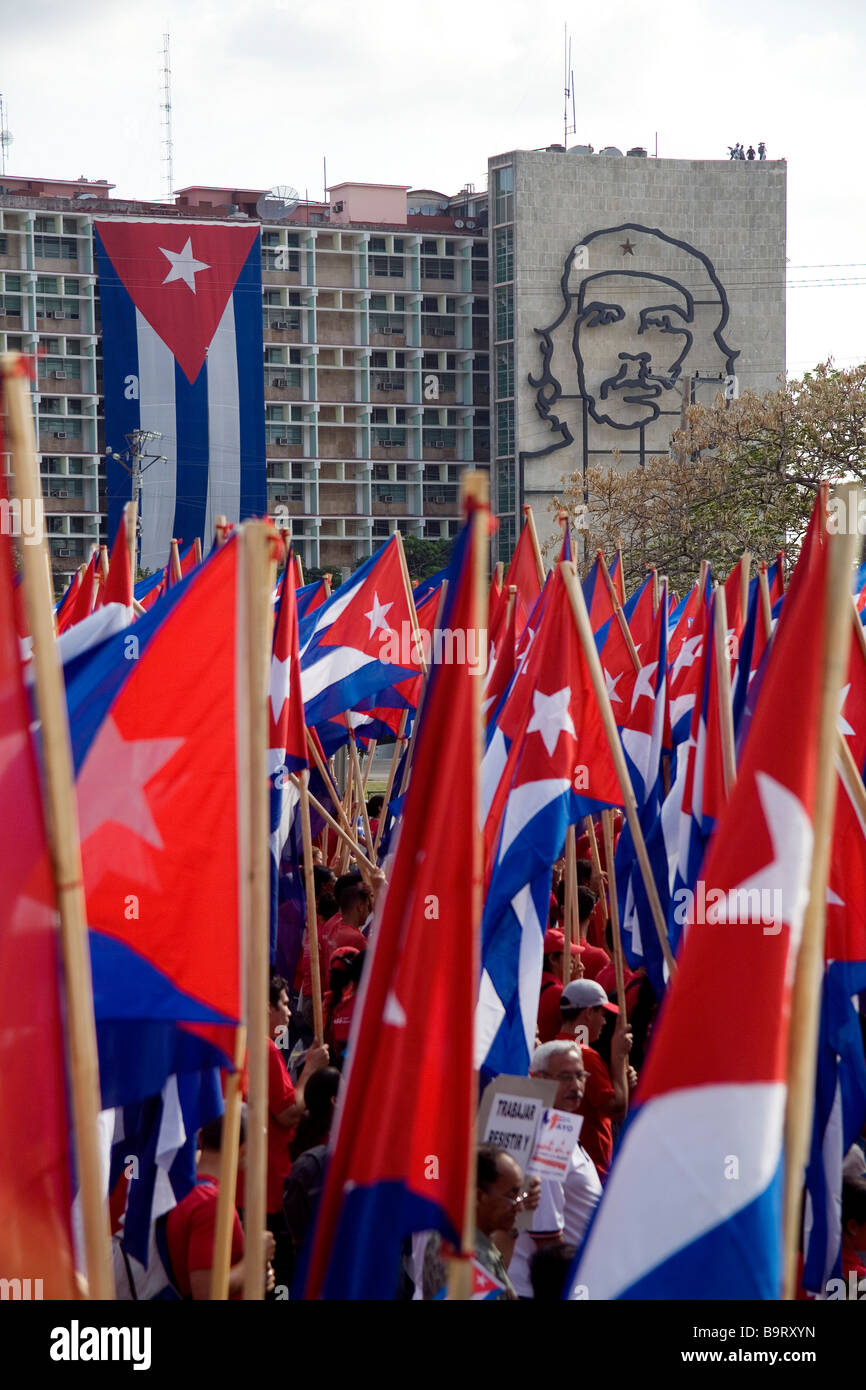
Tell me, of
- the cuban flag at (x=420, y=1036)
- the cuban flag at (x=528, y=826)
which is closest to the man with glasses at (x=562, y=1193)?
the cuban flag at (x=528, y=826)

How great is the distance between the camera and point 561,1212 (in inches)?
222

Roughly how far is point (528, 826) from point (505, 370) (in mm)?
71491

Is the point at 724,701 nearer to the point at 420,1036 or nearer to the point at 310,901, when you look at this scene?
the point at 310,901

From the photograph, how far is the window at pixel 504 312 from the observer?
248 ft

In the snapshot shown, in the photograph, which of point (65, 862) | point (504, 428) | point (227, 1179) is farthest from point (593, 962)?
point (504, 428)

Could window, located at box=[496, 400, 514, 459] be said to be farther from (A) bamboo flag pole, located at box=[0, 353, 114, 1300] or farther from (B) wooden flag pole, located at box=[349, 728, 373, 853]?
(A) bamboo flag pole, located at box=[0, 353, 114, 1300]

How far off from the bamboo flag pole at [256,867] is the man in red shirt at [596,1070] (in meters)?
3.12

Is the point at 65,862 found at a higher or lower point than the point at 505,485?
lower

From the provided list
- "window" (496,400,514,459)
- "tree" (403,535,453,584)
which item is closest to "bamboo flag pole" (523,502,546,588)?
"tree" (403,535,453,584)

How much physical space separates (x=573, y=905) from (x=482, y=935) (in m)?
2.09

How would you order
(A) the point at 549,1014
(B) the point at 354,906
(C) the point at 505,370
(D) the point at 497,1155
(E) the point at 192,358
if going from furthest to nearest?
(C) the point at 505,370 → (E) the point at 192,358 → (B) the point at 354,906 → (A) the point at 549,1014 → (D) the point at 497,1155

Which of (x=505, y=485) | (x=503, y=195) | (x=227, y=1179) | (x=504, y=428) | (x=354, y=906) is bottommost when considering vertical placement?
(x=354, y=906)

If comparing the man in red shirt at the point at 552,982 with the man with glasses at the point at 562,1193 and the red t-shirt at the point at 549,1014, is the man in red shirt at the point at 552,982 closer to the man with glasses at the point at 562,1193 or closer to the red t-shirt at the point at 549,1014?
the red t-shirt at the point at 549,1014
